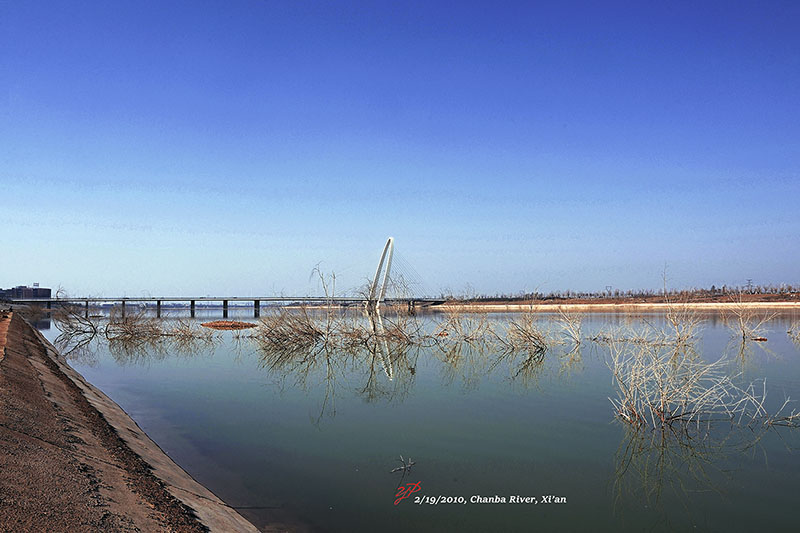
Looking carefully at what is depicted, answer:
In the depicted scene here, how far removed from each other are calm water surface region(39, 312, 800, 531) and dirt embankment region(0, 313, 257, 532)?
864 millimetres

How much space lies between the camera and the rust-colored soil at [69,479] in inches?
154

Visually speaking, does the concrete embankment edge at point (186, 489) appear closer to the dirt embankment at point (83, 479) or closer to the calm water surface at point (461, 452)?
the dirt embankment at point (83, 479)

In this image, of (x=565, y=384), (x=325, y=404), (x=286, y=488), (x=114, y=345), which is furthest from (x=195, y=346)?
(x=286, y=488)

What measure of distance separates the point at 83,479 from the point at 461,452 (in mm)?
5079

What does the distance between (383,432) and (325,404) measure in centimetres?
308

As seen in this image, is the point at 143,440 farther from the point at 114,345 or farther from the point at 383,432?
the point at 114,345

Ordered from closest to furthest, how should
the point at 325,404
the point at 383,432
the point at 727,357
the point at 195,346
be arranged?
the point at 383,432 → the point at 325,404 → the point at 727,357 → the point at 195,346

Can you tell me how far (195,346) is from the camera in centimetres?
2652

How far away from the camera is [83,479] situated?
4848 millimetres

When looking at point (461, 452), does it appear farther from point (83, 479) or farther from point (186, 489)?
point (83, 479)
